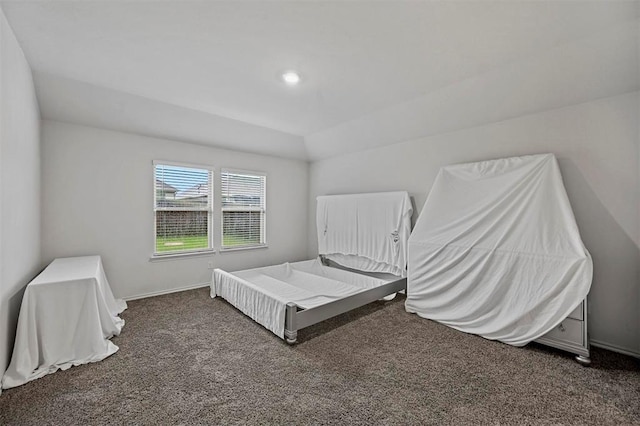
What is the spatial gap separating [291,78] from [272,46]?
0.56 meters

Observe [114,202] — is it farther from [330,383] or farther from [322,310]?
[330,383]

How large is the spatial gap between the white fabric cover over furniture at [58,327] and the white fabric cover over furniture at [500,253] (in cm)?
345

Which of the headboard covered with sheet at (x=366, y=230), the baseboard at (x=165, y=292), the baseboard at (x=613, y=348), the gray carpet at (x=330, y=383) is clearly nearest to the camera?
the gray carpet at (x=330, y=383)

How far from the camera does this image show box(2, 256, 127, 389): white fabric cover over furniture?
2168mm

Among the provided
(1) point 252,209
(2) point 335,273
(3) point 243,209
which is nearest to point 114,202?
(3) point 243,209

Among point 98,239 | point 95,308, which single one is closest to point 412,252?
point 95,308

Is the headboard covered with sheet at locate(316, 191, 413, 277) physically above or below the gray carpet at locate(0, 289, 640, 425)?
above

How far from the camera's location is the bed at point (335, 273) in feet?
9.73

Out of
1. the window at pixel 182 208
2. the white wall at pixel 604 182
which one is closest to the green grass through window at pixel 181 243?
the window at pixel 182 208

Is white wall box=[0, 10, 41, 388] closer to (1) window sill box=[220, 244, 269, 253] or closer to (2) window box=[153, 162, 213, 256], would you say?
(2) window box=[153, 162, 213, 256]

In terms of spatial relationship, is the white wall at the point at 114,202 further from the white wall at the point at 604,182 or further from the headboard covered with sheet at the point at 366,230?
the white wall at the point at 604,182

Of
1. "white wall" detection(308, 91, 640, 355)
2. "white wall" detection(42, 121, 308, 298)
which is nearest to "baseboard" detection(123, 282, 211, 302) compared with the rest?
"white wall" detection(42, 121, 308, 298)

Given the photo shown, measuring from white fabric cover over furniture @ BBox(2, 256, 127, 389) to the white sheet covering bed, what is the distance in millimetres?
1358

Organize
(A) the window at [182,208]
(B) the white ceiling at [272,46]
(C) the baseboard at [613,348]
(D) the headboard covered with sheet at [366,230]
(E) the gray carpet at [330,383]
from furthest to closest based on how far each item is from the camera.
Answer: (A) the window at [182,208], (D) the headboard covered with sheet at [366,230], (C) the baseboard at [613,348], (B) the white ceiling at [272,46], (E) the gray carpet at [330,383]
